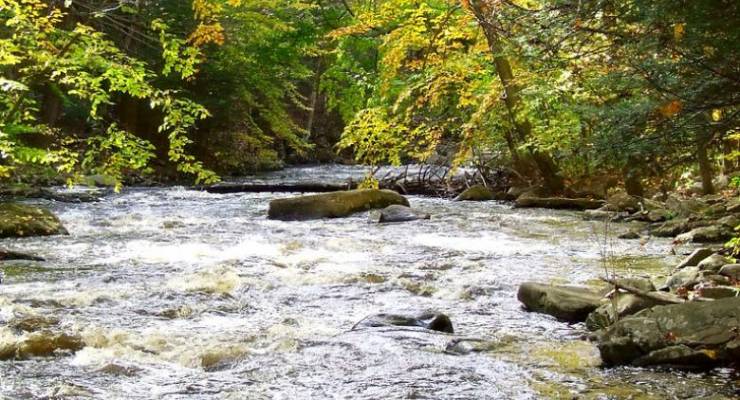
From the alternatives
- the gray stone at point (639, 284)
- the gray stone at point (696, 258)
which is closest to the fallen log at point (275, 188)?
the gray stone at point (696, 258)

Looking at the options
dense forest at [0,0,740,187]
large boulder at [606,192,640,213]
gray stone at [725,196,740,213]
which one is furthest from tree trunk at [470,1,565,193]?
gray stone at [725,196,740,213]

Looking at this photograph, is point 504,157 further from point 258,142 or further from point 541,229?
point 258,142

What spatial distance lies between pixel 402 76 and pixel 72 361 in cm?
1125

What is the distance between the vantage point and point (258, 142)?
80.6 ft

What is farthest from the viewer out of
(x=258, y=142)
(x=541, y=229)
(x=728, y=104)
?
(x=258, y=142)

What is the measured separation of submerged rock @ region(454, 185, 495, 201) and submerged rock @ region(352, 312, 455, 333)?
10957mm

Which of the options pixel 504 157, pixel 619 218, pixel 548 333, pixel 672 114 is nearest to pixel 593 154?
pixel 672 114

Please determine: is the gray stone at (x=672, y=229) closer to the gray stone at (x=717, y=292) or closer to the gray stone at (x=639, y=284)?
the gray stone at (x=639, y=284)

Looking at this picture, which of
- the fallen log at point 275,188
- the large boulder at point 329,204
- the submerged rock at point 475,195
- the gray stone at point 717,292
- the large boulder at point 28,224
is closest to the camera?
the gray stone at point 717,292

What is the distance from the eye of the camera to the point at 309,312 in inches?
247

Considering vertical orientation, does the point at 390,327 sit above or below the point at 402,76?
below

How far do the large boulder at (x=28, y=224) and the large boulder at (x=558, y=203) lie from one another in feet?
29.7

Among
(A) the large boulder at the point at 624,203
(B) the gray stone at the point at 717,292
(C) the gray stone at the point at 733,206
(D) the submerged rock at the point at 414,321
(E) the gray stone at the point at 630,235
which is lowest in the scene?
(D) the submerged rock at the point at 414,321

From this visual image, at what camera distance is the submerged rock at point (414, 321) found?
5660 mm
